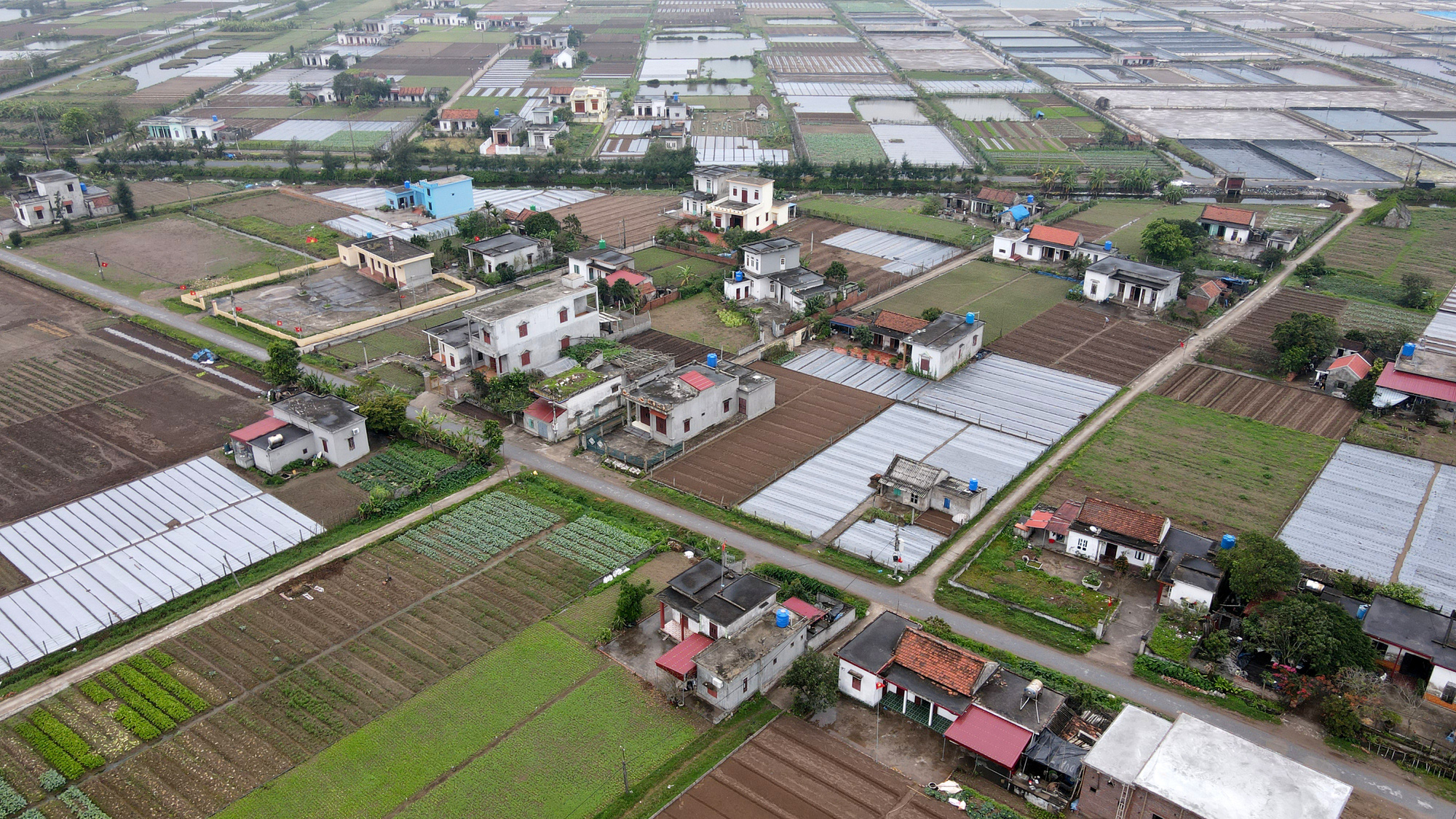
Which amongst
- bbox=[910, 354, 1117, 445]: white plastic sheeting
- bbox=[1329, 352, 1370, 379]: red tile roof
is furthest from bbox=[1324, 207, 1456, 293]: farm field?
bbox=[910, 354, 1117, 445]: white plastic sheeting

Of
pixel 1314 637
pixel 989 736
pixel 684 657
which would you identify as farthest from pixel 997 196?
pixel 989 736

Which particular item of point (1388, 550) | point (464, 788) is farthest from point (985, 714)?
point (1388, 550)

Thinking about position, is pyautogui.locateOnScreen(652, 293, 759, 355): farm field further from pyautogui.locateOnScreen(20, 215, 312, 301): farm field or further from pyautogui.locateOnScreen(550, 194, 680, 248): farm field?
pyautogui.locateOnScreen(20, 215, 312, 301): farm field

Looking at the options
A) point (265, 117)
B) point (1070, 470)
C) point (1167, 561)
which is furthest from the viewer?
point (265, 117)

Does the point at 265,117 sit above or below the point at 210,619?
above

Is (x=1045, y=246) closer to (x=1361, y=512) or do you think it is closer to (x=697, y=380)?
(x=1361, y=512)

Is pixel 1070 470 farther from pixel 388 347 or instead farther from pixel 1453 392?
pixel 388 347
